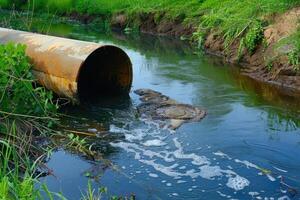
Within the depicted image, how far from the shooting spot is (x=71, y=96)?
8.20 m

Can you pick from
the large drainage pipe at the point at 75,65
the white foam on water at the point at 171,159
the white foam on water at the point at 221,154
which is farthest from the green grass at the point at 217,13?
the white foam on water at the point at 221,154

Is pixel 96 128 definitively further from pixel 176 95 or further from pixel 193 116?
pixel 176 95

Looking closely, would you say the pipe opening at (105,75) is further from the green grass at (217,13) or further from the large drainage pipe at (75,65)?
the green grass at (217,13)

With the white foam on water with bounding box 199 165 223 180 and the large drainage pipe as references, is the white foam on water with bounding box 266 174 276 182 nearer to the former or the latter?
the white foam on water with bounding box 199 165 223 180

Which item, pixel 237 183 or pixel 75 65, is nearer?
pixel 237 183

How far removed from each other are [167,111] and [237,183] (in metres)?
2.74

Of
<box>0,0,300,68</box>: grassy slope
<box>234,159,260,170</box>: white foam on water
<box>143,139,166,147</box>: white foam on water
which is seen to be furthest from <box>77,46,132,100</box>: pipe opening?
<box>234,159,260,170</box>: white foam on water

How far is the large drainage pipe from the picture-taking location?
314 inches

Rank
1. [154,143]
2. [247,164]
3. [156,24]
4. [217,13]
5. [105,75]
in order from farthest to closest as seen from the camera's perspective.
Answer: [156,24] < [217,13] < [105,75] < [154,143] < [247,164]

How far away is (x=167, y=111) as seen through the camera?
26.6ft

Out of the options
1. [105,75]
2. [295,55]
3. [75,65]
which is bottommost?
[105,75]

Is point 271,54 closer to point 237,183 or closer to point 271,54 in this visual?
point 271,54

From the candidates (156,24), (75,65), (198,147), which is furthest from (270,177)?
(156,24)

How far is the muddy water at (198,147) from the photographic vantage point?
5.49 meters
